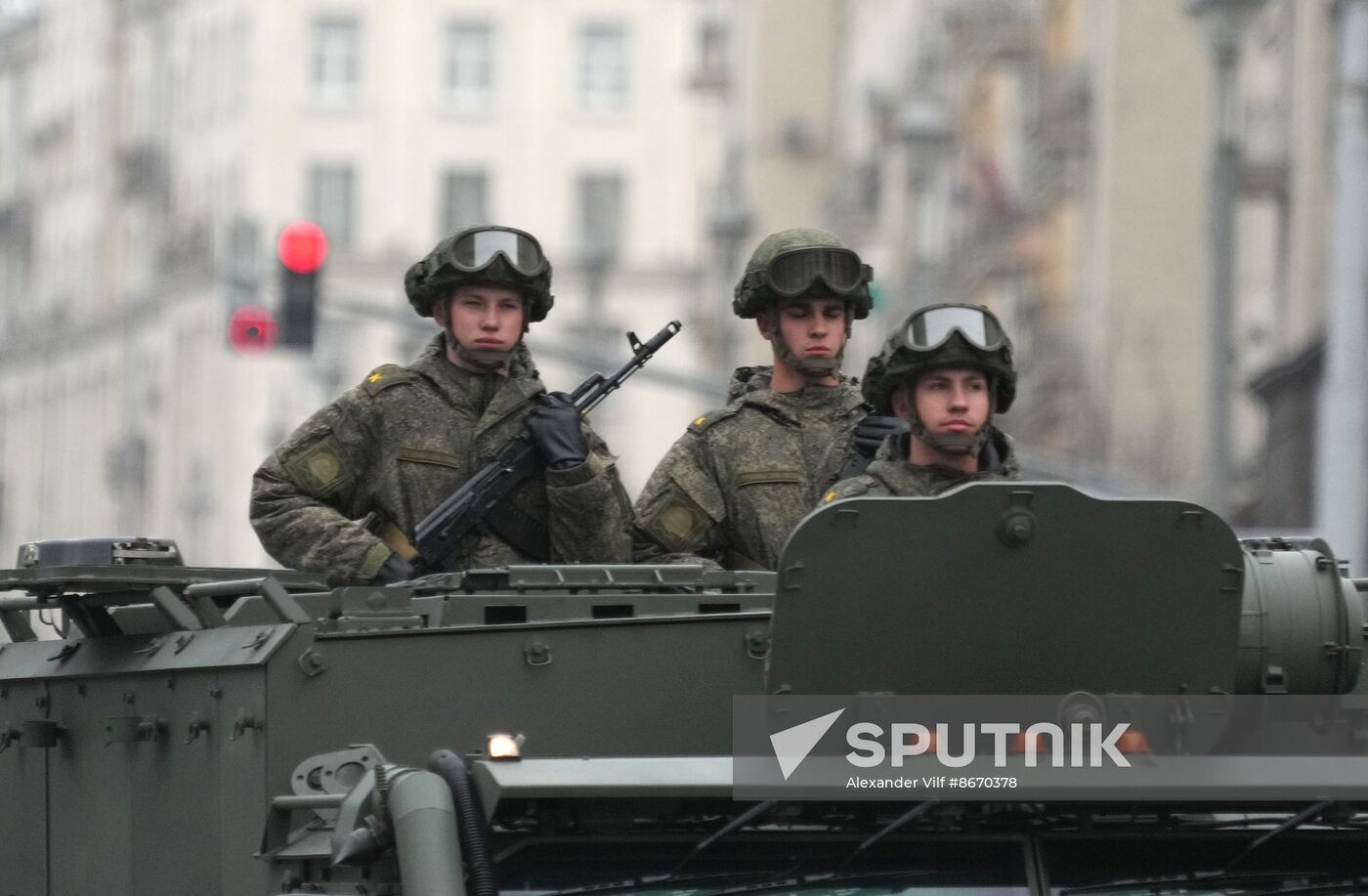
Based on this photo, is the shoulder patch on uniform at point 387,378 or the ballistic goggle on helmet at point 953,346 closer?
the ballistic goggle on helmet at point 953,346

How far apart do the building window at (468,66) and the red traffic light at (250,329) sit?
201 ft

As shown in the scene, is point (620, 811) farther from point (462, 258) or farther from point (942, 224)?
point (942, 224)

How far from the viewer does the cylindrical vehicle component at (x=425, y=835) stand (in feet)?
18.9

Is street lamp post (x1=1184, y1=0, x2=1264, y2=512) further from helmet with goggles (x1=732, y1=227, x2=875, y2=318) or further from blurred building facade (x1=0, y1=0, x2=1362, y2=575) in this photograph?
helmet with goggles (x1=732, y1=227, x2=875, y2=318)

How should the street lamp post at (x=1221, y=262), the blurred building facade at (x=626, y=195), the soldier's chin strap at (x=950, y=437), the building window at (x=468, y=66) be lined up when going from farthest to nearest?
1. the building window at (x=468, y=66)
2. the blurred building facade at (x=626, y=195)
3. the street lamp post at (x=1221, y=262)
4. the soldier's chin strap at (x=950, y=437)

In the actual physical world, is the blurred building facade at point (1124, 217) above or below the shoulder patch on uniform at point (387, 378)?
above

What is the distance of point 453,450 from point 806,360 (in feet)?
3.07

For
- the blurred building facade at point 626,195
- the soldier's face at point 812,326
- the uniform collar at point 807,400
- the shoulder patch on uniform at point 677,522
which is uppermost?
the blurred building facade at point 626,195

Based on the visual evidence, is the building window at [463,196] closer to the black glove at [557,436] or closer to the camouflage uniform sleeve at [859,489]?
the black glove at [557,436]

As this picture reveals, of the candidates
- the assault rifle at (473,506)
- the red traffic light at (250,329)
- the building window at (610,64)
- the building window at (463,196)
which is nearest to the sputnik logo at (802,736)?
the assault rifle at (473,506)

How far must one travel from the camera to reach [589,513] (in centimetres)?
844

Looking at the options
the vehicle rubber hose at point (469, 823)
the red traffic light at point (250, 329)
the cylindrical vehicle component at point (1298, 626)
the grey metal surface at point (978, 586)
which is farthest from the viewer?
the red traffic light at point (250, 329)

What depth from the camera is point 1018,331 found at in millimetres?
46031

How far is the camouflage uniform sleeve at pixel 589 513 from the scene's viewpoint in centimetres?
839
